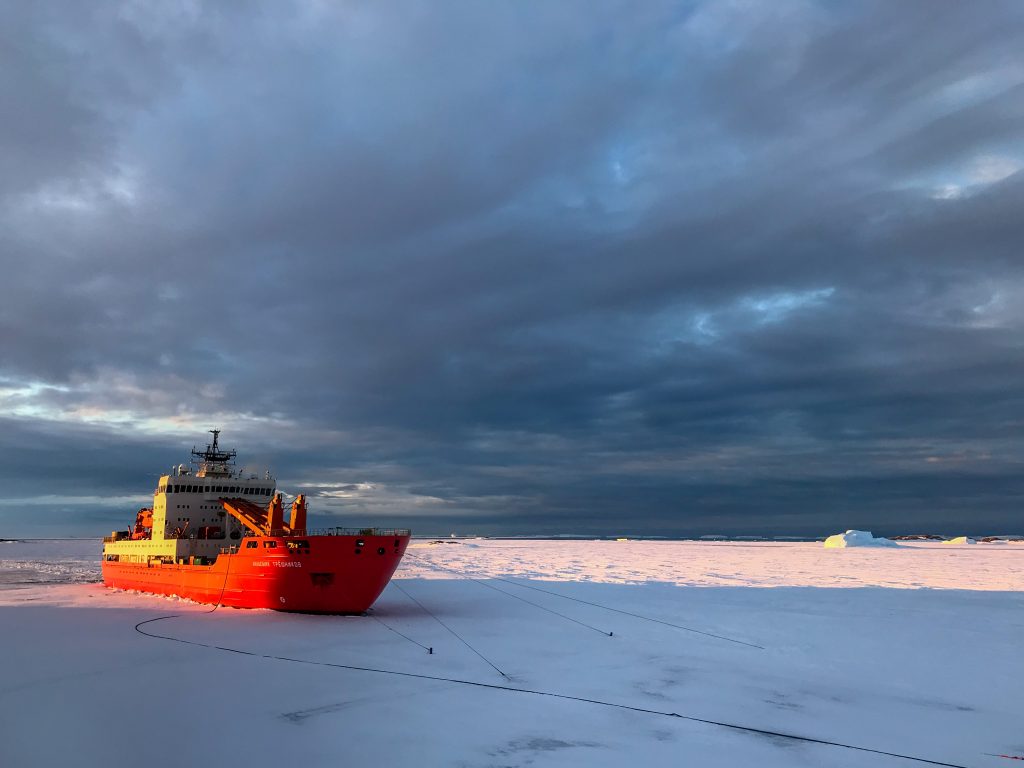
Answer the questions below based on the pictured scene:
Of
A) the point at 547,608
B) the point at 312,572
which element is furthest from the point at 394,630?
the point at 547,608

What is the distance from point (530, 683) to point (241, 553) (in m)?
18.2

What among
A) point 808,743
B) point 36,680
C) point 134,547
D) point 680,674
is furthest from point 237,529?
point 808,743

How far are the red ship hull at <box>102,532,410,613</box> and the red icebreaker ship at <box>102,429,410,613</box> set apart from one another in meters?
0.04

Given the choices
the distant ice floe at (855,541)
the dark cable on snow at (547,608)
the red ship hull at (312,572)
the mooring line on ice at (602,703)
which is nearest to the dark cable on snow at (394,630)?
the red ship hull at (312,572)

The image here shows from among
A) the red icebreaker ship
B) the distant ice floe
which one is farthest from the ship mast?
the distant ice floe

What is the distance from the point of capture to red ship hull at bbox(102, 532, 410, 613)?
86.9 feet

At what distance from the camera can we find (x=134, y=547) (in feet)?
131

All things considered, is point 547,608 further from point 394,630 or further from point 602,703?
point 602,703

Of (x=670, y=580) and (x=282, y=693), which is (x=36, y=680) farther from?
(x=670, y=580)

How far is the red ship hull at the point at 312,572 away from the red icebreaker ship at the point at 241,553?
0.13 feet

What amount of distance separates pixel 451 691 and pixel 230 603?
62.6 feet

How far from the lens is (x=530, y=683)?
1527cm

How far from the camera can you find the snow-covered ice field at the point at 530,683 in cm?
1089

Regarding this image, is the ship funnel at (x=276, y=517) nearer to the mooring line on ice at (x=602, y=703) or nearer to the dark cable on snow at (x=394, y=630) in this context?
the dark cable on snow at (x=394, y=630)
